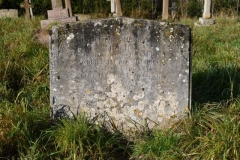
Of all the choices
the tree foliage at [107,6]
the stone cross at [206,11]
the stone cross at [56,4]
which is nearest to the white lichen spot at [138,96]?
the stone cross at [56,4]

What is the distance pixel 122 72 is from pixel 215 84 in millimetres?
1680

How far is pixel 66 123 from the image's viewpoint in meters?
3.00

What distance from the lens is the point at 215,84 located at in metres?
4.35

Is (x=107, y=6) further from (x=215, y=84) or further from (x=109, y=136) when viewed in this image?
(x=109, y=136)

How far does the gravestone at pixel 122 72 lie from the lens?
3094mm

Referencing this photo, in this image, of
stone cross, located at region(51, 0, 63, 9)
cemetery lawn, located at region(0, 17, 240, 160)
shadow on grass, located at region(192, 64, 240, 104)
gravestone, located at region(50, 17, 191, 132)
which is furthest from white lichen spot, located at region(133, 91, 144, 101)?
stone cross, located at region(51, 0, 63, 9)

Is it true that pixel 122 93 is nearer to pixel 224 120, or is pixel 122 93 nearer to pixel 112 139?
pixel 112 139

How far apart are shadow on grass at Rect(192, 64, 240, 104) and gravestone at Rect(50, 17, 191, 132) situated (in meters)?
0.92

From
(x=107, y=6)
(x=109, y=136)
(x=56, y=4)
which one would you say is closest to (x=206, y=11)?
(x=56, y=4)

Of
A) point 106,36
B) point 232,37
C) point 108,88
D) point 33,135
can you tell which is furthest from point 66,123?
point 232,37

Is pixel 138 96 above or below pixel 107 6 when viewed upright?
below

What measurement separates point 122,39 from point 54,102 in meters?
0.92

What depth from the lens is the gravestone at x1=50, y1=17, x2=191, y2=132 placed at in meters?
3.09

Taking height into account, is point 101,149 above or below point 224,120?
below
